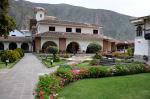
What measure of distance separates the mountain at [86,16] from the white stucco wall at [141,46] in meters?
84.6

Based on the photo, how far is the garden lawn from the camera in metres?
12.1

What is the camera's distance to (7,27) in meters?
24.4

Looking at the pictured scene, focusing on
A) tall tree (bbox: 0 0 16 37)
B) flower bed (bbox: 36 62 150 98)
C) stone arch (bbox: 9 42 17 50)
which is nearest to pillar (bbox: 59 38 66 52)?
stone arch (bbox: 9 42 17 50)

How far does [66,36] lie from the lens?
166 ft

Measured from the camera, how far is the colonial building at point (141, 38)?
29.9 meters

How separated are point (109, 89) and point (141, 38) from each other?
63.0 ft

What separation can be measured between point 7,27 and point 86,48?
29.2 metres

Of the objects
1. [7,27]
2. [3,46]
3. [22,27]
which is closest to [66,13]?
[22,27]

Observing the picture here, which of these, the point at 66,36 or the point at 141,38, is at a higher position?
the point at 66,36

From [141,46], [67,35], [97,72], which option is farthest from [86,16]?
[97,72]

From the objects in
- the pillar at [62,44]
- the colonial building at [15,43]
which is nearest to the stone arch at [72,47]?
the pillar at [62,44]

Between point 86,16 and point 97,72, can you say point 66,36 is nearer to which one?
point 97,72

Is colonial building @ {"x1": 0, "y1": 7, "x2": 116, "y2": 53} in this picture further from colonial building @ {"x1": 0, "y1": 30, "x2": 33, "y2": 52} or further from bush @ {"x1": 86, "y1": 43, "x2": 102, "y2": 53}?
bush @ {"x1": 86, "y1": 43, "x2": 102, "y2": 53}

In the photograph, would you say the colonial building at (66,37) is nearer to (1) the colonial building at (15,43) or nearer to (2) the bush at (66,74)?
(1) the colonial building at (15,43)
